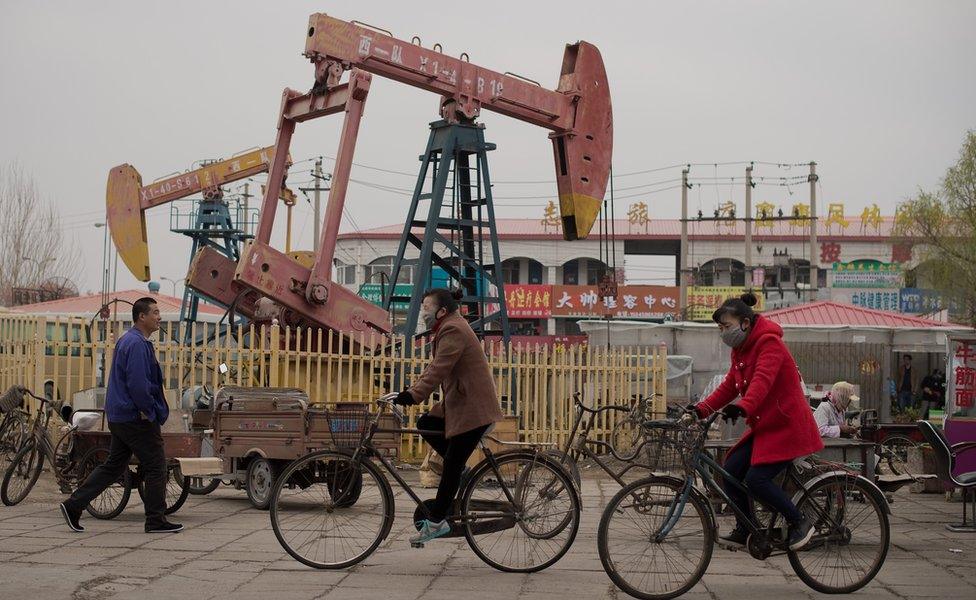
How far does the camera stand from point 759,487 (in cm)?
682

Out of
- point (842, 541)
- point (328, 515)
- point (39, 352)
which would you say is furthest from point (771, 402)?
point (39, 352)

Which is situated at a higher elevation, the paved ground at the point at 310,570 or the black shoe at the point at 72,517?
the black shoe at the point at 72,517

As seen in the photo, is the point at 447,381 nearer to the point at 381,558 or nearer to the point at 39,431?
the point at 381,558

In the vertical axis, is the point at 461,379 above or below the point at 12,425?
above

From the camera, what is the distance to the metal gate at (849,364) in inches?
1151

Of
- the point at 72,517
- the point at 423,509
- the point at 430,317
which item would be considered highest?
the point at 430,317

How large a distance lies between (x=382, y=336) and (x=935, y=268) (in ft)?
104

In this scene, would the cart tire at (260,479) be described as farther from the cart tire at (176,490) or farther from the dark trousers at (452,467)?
the dark trousers at (452,467)

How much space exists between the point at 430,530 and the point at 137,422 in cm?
294

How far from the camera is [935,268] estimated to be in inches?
1688

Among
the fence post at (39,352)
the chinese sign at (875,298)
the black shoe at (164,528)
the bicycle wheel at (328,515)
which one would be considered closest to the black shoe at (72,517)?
the black shoe at (164,528)

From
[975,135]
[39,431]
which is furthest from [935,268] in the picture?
[39,431]

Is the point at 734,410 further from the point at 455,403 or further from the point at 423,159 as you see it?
the point at 423,159

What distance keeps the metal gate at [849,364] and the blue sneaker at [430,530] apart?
2325cm
